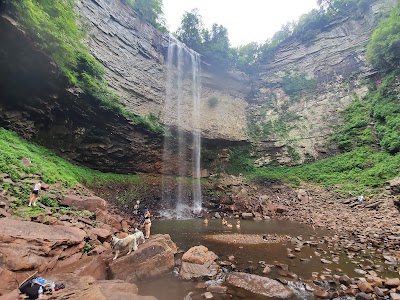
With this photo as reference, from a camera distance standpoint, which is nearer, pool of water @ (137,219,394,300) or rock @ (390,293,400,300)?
rock @ (390,293,400,300)

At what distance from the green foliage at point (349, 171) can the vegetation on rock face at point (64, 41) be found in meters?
15.8

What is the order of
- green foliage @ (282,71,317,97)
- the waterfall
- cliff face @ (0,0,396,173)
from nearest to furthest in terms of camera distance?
1. cliff face @ (0,0,396,173)
2. the waterfall
3. green foliage @ (282,71,317,97)

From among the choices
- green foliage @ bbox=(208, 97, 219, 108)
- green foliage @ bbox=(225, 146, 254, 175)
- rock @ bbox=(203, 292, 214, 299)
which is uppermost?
green foliage @ bbox=(208, 97, 219, 108)

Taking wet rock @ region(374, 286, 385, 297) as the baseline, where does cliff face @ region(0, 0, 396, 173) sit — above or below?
above

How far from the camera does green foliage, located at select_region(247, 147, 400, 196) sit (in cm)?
1645

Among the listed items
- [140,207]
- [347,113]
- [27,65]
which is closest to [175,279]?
[140,207]

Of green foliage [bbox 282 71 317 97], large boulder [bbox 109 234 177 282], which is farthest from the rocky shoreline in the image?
green foliage [bbox 282 71 317 97]

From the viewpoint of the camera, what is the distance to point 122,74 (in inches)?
906

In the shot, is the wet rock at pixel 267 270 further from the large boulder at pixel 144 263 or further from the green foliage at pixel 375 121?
the green foliage at pixel 375 121

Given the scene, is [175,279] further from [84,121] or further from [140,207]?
[84,121]

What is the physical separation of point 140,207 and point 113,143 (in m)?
6.32

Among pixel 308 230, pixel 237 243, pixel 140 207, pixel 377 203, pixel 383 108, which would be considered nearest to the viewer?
pixel 237 243

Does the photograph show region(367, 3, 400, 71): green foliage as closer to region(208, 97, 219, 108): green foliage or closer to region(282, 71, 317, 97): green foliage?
region(282, 71, 317, 97): green foliage

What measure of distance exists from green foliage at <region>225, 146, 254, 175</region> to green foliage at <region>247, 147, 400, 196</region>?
1.23 meters
